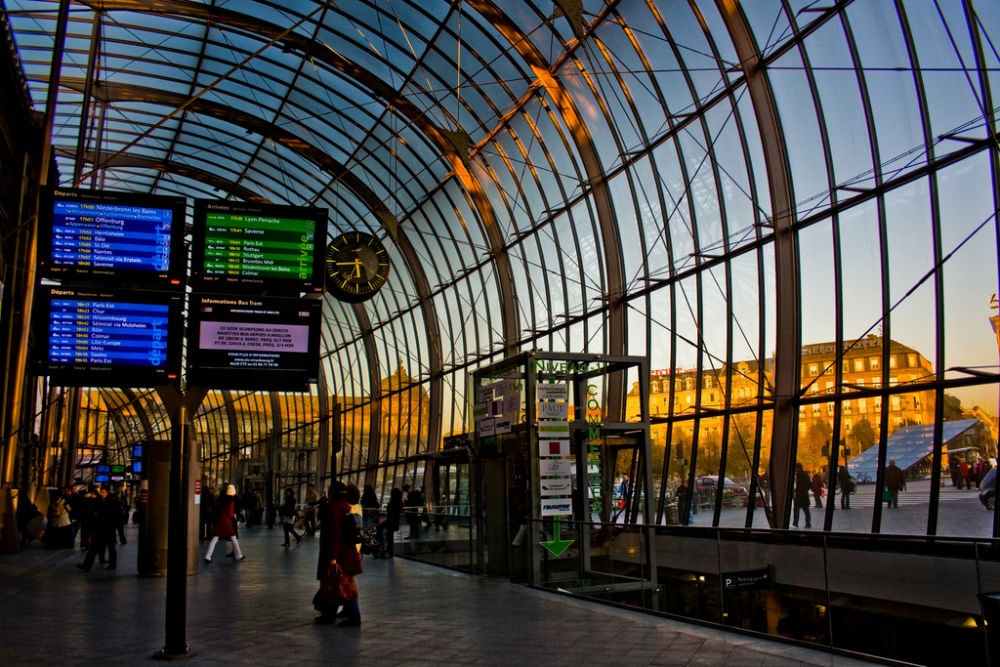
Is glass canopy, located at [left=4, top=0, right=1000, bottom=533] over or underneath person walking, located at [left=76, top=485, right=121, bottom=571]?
over

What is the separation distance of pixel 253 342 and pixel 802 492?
491 inches

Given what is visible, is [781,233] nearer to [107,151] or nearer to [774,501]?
[774,501]

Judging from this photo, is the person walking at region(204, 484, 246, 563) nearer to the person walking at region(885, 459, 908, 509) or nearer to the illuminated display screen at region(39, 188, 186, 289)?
the illuminated display screen at region(39, 188, 186, 289)

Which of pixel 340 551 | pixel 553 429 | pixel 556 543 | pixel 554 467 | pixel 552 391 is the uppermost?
pixel 552 391

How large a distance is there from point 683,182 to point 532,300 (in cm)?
991

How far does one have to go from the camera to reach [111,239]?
8.86m

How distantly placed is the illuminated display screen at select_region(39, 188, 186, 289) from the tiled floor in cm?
349

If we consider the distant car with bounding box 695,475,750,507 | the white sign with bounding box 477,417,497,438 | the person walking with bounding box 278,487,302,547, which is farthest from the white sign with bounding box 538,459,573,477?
the person walking with bounding box 278,487,302,547

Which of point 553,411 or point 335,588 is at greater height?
point 553,411

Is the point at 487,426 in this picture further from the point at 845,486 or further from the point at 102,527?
the point at 102,527

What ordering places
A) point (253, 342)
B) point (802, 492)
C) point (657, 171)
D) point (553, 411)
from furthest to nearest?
point (657, 171) < point (802, 492) < point (553, 411) < point (253, 342)

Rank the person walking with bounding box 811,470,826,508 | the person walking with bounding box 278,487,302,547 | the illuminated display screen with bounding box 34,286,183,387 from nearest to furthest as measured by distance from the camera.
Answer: the illuminated display screen with bounding box 34,286,183,387
the person walking with bounding box 811,470,826,508
the person walking with bounding box 278,487,302,547

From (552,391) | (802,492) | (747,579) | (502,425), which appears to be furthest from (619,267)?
(747,579)

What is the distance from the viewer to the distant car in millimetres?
19422
